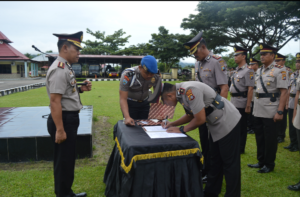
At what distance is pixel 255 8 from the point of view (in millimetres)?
13391

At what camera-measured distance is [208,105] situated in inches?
83.3

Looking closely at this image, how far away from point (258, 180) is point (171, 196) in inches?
68.8

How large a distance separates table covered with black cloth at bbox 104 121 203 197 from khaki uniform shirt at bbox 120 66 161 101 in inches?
34.9

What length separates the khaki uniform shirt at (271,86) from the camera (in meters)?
3.16

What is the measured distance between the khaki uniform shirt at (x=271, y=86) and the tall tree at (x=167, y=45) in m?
17.3

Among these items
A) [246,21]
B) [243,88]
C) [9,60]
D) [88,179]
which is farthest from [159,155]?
[9,60]

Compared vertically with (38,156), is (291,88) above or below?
above

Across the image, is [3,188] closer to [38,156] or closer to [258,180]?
[38,156]

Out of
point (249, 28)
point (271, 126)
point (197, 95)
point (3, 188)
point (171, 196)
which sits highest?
point (249, 28)

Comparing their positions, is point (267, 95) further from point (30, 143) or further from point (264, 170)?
point (30, 143)

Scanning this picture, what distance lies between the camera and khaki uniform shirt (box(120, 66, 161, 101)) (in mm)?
2715

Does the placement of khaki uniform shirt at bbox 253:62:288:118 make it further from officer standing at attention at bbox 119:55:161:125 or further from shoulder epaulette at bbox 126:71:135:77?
shoulder epaulette at bbox 126:71:135:77

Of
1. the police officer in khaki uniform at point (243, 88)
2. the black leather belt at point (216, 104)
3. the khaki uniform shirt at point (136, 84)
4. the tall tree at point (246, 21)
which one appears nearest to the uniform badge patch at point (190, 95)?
the black leather belt at point (216, 104)

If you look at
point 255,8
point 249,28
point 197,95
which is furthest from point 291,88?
point 249,28
